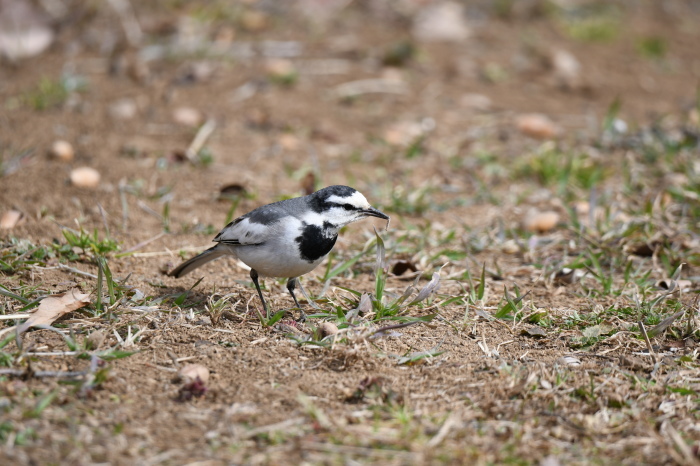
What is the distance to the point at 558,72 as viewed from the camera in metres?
9.70

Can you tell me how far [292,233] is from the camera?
14.6 feet

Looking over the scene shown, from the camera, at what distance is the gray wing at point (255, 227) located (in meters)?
4.54

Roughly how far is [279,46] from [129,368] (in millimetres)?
6758

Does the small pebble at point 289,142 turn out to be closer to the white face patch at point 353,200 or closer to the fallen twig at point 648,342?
the white face patch at point 353,200

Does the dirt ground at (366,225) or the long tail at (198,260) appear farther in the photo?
the long tail at (198,260)

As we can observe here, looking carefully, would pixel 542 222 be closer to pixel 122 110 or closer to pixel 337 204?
pixel 337 204

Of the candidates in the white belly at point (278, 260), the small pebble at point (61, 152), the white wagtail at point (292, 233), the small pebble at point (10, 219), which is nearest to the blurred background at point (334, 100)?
the small pebble at point (61, 152)

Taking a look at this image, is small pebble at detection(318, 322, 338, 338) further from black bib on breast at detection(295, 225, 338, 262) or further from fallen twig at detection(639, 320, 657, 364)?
fallen twig at detection(639, 320, 657, 364)

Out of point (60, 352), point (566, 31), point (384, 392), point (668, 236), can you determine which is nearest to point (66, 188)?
point (60, 352)

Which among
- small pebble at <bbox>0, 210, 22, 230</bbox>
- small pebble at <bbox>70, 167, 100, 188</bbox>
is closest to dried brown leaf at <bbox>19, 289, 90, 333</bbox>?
small pebble at <bbox>0, 210, 22, 230</bbox>

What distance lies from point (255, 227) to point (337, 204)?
538 mm

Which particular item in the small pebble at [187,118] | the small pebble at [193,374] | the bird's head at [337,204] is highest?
the bird's head at [337,204]

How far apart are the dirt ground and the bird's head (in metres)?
0.53

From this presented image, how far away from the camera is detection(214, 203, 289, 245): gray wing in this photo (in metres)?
4.54
